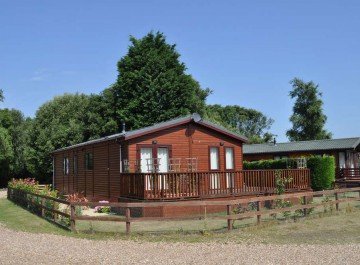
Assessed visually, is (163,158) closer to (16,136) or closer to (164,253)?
(164,253)

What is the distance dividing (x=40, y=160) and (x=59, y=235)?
3664cm

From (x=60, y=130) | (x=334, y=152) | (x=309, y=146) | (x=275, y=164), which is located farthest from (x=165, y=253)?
(x=60, y=130)

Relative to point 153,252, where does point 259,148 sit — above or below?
above

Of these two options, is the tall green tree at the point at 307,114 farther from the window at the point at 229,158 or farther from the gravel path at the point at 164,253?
the gravel path at the point at 164,253

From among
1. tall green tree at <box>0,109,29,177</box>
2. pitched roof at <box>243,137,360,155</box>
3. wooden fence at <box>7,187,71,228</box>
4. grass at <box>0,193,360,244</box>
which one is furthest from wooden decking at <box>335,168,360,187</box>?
tall green tree at <box>0,109,29,177</box>

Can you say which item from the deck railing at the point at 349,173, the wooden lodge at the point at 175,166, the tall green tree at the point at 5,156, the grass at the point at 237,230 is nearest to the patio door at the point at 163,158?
the wooden lodge at the point at 175,166

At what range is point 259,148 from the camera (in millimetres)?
43844

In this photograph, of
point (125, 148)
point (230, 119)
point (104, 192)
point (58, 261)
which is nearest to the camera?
point (58, 261)

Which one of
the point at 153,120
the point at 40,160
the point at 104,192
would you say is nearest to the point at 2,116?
the point at 40,160

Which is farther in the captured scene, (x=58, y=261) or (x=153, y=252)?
(x=153, y=252)

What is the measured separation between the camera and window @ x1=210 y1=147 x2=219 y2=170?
2239cm

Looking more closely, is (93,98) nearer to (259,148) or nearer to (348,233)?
(259,148)

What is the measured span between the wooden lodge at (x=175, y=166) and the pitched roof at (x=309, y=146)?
14878 millimetres

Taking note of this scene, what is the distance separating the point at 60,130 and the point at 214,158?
2990 centimetres
